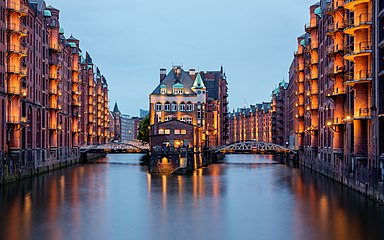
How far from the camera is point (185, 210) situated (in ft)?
148

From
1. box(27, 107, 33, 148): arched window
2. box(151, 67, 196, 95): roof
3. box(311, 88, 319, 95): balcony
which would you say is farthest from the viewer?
box(151, 67, 196, 95): roof

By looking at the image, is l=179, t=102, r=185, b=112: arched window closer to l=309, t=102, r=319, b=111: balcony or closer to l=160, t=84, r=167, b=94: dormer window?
l=160, t=84, r=167, b=94: dormer window

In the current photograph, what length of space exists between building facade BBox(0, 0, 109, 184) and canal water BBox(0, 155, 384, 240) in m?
5.45

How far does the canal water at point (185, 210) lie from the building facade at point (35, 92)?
5.45 m

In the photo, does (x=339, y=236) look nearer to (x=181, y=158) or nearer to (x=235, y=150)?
(x=181, y=158)

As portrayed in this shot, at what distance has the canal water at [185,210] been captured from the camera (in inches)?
1399

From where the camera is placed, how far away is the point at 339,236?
1335 inches

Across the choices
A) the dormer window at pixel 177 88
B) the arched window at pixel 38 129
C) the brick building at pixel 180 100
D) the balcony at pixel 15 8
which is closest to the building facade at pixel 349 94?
the balcony at pixel 15 8

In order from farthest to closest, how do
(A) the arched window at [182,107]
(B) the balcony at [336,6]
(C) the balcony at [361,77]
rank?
(A) the arched window at [182,107]
(B) the balcony at [336,6]
(C) the balcony at [361,77]

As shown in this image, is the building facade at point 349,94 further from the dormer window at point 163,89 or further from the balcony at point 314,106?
the dormer window at point 163,89

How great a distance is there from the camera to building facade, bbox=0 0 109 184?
59781 mm

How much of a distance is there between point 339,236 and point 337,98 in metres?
29.5

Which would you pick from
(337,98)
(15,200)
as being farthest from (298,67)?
(15,200)

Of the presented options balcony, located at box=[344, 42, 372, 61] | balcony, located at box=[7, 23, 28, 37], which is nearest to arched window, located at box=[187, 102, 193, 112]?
balcony, located at box=[7, 23, 28, 37]
